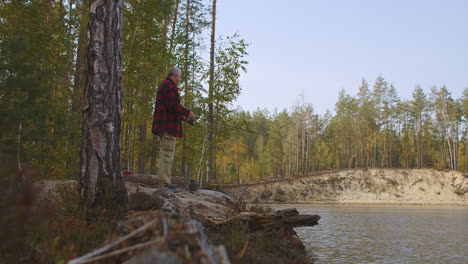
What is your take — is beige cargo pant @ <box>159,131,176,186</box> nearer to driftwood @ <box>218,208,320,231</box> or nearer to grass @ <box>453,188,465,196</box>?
driftwood @ <box>218,208,320,231</box>

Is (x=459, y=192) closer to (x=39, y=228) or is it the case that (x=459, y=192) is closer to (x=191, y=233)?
(x=191, y=233)

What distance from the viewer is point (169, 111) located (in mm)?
6527

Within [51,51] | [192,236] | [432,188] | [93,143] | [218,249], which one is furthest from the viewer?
[432,188]

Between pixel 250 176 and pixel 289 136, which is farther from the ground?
pixel 289 136

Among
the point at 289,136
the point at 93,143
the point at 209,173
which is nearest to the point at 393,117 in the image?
the point at 289,136

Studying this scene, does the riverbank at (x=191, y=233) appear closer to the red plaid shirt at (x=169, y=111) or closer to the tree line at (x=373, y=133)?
the red plaid shirt at (x=169, y=111)

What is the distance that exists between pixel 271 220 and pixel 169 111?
2.76m

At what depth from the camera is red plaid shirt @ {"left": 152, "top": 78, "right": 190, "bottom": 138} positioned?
6398 mm

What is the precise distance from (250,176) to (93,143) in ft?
196

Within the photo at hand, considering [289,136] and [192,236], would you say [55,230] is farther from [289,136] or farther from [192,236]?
[289,136]

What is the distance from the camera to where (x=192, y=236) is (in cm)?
199

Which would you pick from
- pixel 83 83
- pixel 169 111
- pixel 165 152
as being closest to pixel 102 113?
pixel 169 111

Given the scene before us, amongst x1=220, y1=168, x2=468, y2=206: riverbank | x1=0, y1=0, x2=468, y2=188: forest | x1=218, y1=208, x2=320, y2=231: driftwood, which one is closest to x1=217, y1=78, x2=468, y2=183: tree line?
x1=220, y1=168, x2=468, y2=206: riverbank

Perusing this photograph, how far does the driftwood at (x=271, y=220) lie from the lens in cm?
617
